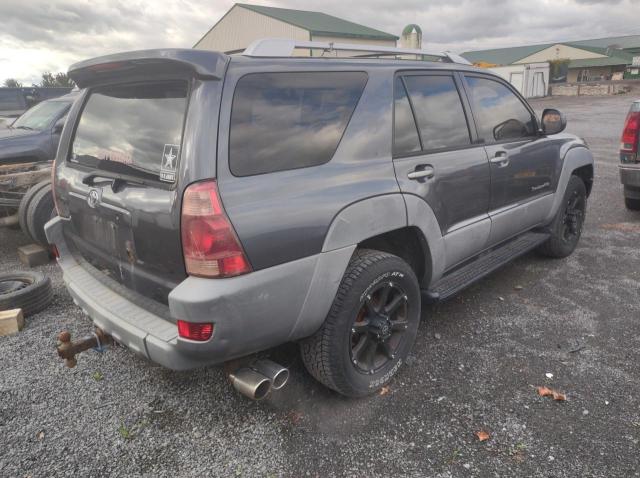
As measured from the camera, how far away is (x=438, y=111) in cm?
311

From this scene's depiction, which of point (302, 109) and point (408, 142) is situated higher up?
point (302, 109)

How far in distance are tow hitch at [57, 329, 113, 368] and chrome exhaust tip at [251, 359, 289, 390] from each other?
2.98ft

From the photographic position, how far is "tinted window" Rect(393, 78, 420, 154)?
2738mm

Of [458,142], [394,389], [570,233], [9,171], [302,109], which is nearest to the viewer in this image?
[302,109]

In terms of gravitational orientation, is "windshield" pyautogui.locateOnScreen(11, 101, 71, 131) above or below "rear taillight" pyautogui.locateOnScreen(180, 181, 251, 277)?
above

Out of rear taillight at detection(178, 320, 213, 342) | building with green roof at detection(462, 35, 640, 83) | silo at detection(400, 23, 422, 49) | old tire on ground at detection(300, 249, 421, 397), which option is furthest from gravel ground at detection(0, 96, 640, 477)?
building with green roof at detection(462, 35, 640, 83)

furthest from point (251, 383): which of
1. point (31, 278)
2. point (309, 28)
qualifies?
point (309, 28)

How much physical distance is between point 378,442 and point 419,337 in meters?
1.13

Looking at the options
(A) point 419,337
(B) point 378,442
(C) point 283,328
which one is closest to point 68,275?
(C) point 283,328

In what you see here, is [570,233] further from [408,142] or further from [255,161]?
[255,161]

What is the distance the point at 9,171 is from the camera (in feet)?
18.4

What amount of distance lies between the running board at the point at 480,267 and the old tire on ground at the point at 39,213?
164 inches

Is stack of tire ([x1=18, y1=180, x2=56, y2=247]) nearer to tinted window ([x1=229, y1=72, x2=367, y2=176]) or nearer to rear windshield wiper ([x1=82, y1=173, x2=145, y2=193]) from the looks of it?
rear windshield wiper ([x1=82, y1=173, x2=145, y2=193])

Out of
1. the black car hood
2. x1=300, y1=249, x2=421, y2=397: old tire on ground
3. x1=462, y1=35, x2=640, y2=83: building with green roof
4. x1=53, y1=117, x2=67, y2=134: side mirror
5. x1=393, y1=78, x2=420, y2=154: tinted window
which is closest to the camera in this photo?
x1=300, y1=249, x2=421, y2=397: old tire on ground
